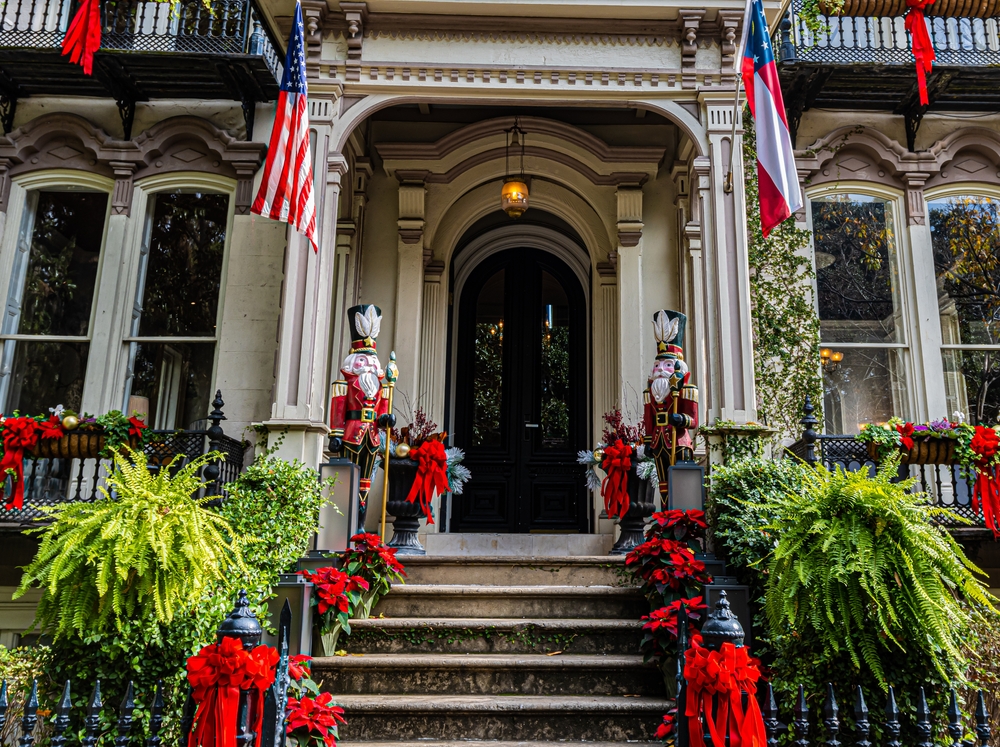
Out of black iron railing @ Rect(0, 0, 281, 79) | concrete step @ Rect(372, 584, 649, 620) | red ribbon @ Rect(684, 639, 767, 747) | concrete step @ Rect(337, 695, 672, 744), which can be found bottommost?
concrete step @ Rect(337, 695, 672, 744)

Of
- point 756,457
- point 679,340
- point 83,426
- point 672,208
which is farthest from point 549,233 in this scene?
point 83,426

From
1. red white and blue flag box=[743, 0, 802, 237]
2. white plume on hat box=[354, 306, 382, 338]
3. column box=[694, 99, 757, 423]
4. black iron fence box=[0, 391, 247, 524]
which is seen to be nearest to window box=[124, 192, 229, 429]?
black iron fence box=[0, 391, 247, 524]

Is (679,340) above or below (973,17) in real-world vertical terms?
below

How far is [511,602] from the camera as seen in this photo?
606 centimetres

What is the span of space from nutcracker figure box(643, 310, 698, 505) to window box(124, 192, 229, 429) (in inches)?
177

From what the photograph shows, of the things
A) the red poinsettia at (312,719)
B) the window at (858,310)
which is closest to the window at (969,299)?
the window at (858,310)

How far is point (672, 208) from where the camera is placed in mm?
9875

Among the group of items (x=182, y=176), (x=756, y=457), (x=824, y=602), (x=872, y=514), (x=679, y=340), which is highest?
(x=182, y=176)

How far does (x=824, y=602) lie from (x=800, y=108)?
6544mm

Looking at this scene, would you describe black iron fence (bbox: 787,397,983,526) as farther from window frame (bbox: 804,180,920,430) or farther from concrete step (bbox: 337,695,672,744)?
concrete step (bbox: 337,695,672,744)

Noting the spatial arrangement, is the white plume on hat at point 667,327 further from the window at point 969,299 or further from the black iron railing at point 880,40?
the window at point 969,299

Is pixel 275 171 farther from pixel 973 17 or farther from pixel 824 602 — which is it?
pixel 973 17

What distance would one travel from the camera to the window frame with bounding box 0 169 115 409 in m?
8.66

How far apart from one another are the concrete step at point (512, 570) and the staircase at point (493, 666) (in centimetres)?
1
